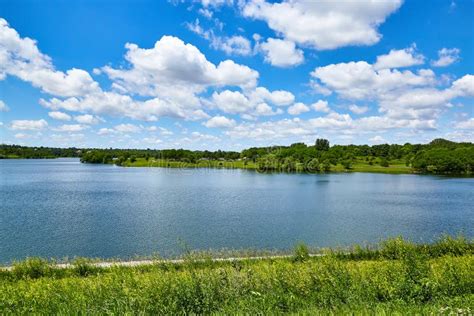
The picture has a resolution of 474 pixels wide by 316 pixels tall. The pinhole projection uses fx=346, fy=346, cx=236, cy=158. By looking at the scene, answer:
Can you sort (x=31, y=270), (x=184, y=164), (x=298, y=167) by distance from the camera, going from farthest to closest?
1. (x=184, y=164)
2. (x=298, y=167)
3. (x=31, y=270)

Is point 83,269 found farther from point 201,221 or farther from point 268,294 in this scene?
point 201,221

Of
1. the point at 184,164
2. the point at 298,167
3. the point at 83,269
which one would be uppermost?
the point at 298,167

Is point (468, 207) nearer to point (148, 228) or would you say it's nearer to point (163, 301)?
point (148, 228)

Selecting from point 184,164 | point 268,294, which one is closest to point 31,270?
point 268,294

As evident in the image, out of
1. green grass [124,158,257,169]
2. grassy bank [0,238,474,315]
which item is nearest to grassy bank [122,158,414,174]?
green grass [124,158,257,169]

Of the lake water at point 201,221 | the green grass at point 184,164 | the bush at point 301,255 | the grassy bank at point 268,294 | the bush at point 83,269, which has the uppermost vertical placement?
the grassy bank at point 268,294

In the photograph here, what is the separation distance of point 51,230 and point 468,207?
185 ft

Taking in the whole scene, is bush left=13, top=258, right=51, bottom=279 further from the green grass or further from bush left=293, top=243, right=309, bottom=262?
the green grass

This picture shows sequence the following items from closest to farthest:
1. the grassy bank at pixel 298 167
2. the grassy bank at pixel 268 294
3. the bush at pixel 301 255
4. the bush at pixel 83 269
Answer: the grassy bank at pixel 268 294 < the bush at pixel 83 269 < the bush at pixel 301 255 < the grassy bank at pixel 298 167

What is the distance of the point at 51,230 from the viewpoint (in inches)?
1348

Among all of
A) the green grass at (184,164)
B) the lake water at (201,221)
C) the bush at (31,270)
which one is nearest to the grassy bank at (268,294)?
the bush at (31,270)

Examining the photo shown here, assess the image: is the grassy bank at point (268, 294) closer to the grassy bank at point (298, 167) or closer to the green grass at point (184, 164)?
the grassy bank at point (298, 167)

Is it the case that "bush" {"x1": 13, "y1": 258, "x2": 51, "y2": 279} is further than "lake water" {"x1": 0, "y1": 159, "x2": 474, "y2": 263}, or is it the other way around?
"lake water" {"x1": 0, "y1": 159, "x2": 474, "y2": 263}

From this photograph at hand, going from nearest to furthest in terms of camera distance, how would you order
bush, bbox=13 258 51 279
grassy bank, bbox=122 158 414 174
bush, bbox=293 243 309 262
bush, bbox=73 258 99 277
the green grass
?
bush, bbox=13 258 51 279
bush, bbox=73 258 99 277
bush, bbox=293 243 309 262
grassy bank, bbox=122 158 414 174
the green grass
